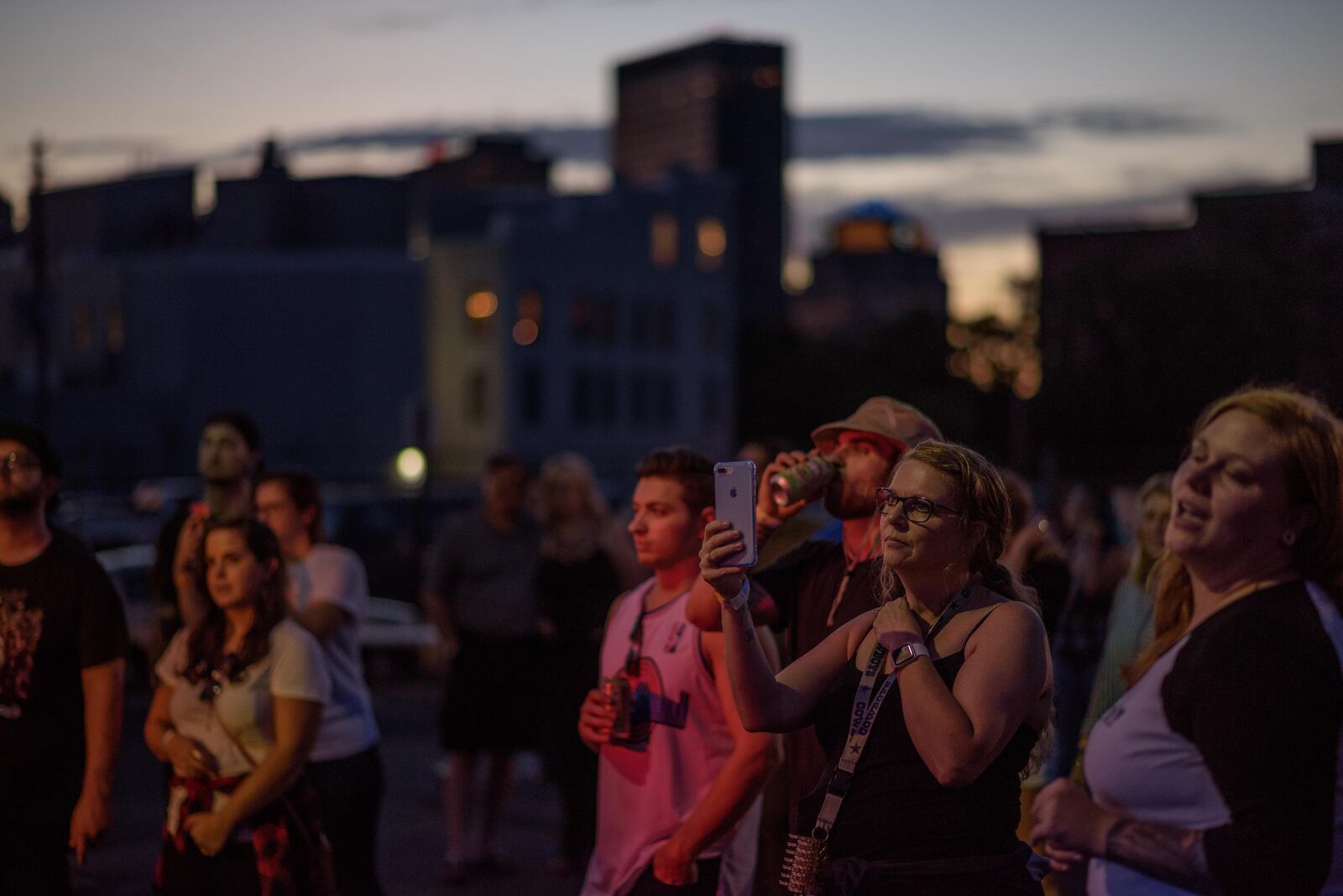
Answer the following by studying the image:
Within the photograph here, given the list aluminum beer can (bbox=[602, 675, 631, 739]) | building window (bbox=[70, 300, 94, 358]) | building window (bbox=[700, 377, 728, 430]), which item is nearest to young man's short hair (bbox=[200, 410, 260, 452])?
aluminum beer can (bbox=[602, 675, 631, 739])

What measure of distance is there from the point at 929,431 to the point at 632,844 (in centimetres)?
148

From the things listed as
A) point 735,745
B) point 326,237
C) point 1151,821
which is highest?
point 326,237

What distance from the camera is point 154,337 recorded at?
5238 centimetres

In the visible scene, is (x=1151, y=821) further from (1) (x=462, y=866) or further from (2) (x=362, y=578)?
(1) (x=462, y=866)

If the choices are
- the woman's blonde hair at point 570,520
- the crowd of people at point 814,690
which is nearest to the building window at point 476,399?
the woman's blonde hair at point 570,520

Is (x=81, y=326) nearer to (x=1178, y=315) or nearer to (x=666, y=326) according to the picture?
(x=666, y=326)

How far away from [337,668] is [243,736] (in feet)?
4.24

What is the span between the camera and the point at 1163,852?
2.84m

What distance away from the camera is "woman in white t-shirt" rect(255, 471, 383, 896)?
6277 mm

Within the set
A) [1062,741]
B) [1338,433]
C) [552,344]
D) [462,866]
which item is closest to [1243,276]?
[1062,741]

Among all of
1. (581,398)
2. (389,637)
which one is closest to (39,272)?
(389,637)

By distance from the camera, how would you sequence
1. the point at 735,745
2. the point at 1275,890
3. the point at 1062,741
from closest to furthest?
1. the point at 1275,890
2. the point at 735,745
3. the point at 1062,741

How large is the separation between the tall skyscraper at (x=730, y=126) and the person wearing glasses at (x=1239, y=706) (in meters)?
150

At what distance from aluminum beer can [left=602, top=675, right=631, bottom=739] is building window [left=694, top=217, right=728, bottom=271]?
55.2m
